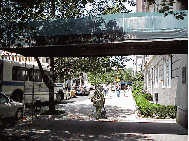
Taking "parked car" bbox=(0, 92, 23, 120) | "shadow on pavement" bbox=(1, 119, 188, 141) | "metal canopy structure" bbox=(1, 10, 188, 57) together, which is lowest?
"shadow on pavement" bbox=(1, 119, 188, 141)

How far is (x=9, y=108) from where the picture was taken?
476 inches

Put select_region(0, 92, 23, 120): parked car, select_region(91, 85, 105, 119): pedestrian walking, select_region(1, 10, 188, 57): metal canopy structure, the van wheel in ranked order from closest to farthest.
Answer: select_region(1, 10, 188, 57): metal canopy structure
select_region(0, 92, 23, 120): parked car
the van wheel
select_region(91, 85, 105, 119): pedestrian walking

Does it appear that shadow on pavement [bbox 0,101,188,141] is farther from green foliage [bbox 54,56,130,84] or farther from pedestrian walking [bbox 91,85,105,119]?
green foliage [bbox 54,56,130,84]

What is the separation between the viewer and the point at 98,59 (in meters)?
17.0

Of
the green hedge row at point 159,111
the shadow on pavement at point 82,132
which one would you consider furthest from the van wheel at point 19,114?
the green hedge row at point 159,111

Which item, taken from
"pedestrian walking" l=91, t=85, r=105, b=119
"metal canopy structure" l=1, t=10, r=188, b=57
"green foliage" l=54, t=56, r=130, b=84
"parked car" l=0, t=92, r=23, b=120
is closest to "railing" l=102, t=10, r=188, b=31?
"metal canopy structure" l=1, t=10, r=188, b=57

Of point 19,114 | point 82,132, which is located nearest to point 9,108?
point 19,114

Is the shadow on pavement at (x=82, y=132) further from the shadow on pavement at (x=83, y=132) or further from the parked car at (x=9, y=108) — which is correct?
the parked car at (x=9, y=108)

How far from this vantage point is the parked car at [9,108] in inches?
458

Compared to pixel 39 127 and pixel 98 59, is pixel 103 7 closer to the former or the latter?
pixel 98 59

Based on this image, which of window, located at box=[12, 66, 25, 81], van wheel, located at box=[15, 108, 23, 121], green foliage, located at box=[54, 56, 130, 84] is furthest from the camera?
window, located at box=[12, 66, 25, 81]

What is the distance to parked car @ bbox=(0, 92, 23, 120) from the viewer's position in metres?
11.6

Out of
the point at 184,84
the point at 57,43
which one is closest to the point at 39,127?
the point at 57,43

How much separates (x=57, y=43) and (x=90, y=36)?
1.36 m
